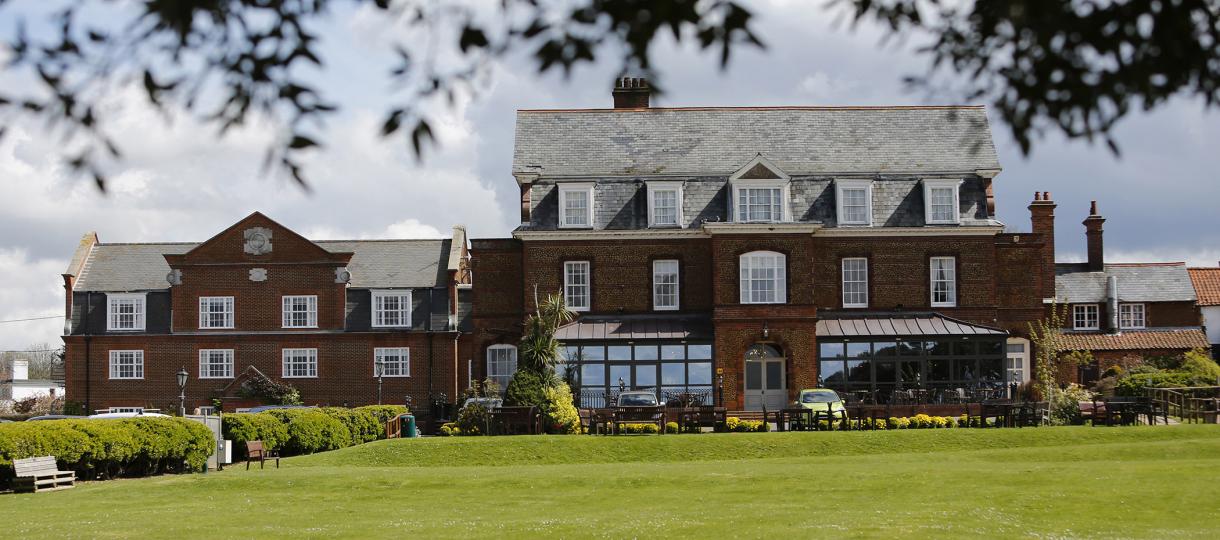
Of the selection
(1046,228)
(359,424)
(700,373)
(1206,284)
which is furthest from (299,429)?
(1206,284)

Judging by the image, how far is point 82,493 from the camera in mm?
23719

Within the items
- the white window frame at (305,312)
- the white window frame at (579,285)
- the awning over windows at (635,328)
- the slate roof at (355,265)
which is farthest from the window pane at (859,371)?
the white window frame at (305,312)

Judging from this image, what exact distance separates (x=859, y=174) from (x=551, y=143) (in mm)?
11010

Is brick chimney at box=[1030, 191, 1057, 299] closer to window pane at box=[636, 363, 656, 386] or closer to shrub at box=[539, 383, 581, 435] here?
window pane at box=[636, 363, 656, 386]

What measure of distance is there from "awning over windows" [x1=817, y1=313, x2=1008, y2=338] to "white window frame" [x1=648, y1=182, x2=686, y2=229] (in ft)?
19.5

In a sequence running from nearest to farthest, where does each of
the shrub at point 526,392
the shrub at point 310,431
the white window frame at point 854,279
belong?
the shrub at point 310,431, the shrub at point 526,392, the white window frame at point 854,279

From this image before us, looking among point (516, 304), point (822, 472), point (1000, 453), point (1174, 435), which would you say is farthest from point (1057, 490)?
point (516, 304)

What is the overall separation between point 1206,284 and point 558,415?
42.0 m

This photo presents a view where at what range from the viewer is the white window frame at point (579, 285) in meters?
46.2

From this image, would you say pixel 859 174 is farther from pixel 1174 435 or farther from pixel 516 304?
pixel 1174 435

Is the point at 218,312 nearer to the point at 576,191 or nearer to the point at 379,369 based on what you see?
the point at 379,369

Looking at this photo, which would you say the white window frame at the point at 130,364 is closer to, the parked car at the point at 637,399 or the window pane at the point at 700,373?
the parked car at the point at 637,399

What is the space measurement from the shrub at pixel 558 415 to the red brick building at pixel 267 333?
48.8ft

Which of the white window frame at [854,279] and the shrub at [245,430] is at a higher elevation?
the white window frame at [854,279]
